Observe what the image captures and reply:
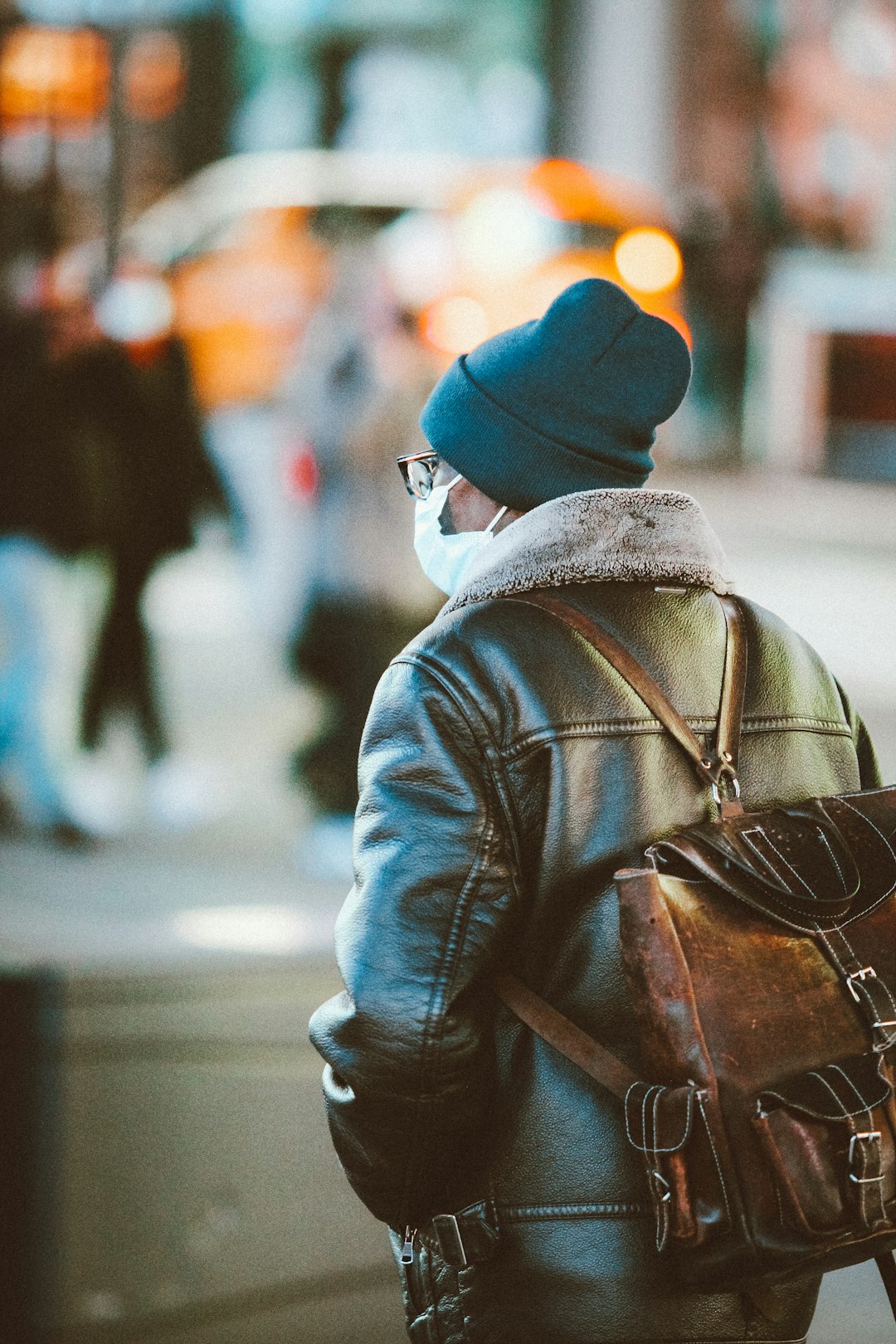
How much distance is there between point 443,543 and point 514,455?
0.65 feet

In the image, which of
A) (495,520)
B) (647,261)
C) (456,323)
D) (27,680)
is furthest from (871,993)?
(647,261)

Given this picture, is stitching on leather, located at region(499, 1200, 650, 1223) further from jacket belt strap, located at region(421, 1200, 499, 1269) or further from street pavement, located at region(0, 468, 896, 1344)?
street pavement, located at region(0, 468, 896, 1344)

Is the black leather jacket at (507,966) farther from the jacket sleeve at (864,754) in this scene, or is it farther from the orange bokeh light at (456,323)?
the orange bokeh light at (456,323)

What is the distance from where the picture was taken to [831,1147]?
1.78 metres

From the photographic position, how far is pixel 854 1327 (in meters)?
3.50

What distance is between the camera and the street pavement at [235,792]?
5418 mm

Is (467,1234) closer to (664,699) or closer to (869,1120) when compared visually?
(869,1120)

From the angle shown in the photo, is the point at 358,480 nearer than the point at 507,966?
No

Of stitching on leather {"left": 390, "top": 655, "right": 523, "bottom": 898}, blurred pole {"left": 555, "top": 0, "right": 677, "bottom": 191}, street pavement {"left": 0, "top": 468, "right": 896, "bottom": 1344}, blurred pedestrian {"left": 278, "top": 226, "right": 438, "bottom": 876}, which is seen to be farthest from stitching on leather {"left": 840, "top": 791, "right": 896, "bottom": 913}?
blurred pole {"left": 555, "top": 0, "right": 677, "bottom": 191}

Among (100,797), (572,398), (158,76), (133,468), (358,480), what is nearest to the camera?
(572,398)

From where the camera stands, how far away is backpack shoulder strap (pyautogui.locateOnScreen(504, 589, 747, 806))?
78.8 inches

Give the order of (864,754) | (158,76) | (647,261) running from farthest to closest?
(158,76), (647,261), (864,754)

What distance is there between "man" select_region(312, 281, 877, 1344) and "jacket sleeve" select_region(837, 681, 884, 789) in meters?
0.28

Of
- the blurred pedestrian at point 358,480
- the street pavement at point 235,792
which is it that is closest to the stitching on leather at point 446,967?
the street pavement at point 235,792
